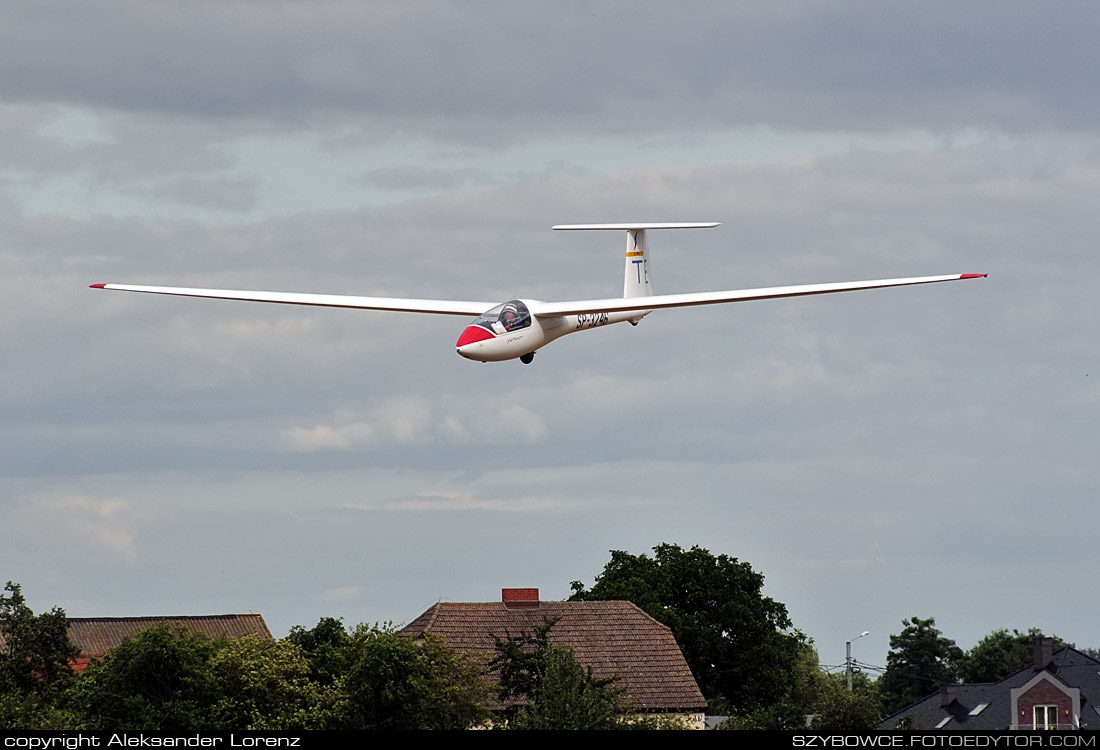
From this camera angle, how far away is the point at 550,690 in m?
42.9

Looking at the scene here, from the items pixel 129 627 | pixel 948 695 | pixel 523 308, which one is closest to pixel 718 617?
pixel 948 695

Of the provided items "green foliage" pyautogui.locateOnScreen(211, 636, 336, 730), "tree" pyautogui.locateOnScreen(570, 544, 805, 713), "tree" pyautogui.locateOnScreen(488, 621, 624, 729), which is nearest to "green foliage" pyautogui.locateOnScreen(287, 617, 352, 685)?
"green foliage" pyautogui.locateOnScreen(211, 636, 336, 730)

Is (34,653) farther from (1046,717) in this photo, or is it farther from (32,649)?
(1046,717)

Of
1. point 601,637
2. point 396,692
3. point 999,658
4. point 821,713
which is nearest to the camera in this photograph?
point 396,692

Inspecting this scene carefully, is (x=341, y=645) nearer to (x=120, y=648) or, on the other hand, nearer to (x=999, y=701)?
(x=120, y=648)

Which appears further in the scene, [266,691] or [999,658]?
[999,658]

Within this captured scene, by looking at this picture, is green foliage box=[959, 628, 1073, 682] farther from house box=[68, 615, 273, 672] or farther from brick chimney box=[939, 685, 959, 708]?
house box=[68, 615, 273, 672]

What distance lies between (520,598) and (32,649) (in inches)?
828

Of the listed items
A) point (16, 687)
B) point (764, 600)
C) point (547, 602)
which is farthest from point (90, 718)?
point (764, 600)

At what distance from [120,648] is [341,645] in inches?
341

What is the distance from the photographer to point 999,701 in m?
81.2

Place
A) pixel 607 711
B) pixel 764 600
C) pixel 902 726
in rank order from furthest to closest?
pixel 764 600 < pixel 902 726 < pixel 607 711

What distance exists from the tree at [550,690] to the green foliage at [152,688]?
28.1 ft

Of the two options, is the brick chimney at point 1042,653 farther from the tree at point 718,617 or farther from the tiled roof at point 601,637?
the tiled roof at point 601,637
